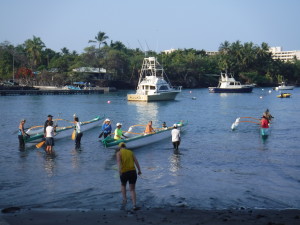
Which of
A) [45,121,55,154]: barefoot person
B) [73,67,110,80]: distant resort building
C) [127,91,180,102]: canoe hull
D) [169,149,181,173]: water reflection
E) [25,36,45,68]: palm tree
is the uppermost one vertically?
[25,36,45,68]: palm tree

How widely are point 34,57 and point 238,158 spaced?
107319 millimetres

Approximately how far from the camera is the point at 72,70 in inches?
4350

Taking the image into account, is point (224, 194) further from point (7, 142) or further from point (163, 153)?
point (7, 142)

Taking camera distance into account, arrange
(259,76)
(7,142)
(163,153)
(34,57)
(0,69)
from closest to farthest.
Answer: (163,153), (7,142), (0,69), (34,57), (259,76)

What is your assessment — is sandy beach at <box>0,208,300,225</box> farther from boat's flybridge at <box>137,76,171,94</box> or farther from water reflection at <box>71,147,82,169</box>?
boat's flybridge at <box>137,76,171,94</box>

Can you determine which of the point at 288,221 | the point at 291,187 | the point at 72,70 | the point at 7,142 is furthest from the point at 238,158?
the point at 72,70

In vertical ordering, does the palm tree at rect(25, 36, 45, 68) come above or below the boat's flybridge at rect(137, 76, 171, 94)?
above

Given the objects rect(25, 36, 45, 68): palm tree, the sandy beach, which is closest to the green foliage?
rect(25, 36, 45, 68): palm tree

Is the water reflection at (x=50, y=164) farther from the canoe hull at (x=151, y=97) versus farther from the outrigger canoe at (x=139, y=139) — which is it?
the canoe hull at (x=151, y=97)

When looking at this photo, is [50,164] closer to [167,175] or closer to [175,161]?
[167,175]

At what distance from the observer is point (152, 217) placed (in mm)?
10945

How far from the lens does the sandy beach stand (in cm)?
1048

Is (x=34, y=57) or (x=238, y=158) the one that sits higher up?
(x=34, y=57)

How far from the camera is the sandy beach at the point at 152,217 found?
34.4ft
